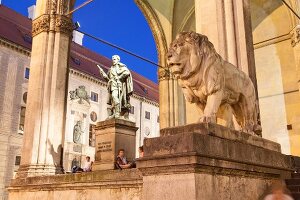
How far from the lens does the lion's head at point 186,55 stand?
4.51 meters

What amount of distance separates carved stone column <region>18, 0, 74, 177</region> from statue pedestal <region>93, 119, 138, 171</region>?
1.07 meters

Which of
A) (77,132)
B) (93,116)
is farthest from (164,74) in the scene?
(93,116)

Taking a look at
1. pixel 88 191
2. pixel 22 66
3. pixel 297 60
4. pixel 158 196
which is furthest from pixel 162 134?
pixel 22 66

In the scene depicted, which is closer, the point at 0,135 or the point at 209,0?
the point at 209,0

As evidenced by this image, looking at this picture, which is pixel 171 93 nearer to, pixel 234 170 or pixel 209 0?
pixel 209 0

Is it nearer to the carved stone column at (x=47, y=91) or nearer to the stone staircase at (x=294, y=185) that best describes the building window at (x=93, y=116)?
the carved stone column at (x=47, y=91)

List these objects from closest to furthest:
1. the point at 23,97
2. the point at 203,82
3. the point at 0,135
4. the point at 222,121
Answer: the point at 203,82
the point at 222,121
the point at 0,135
the point at 23,97

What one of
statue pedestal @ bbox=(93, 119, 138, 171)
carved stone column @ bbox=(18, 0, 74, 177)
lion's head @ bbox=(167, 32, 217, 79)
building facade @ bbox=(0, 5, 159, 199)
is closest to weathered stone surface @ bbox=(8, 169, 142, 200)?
carved stone column @ bbox=(18, 0, 74, 177)

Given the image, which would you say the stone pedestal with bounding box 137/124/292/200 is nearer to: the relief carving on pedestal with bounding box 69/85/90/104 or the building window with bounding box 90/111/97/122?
the relief carving on pedestal with bounding box 69/85/90/104

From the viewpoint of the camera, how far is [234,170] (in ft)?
13.9

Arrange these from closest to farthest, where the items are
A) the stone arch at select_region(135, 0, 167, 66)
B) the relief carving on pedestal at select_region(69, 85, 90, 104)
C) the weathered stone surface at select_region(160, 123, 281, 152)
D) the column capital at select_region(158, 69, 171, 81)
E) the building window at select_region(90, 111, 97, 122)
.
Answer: the weathered stone surface at select_region(160, 123, 281, 152) < the column capital at select_region(158, 69, 171, 81) < the stone arch at select_region(135, 0, 167, 66) < the relief carving on pedestal at select_region(69, 85, 90, 104) < the building window at select_region(90, 111, 97, 122)

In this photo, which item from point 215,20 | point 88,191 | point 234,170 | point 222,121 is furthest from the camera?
point 215,20

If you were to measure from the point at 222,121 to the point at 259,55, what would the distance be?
11537 millimetres

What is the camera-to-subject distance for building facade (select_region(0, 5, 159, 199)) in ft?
76.1
